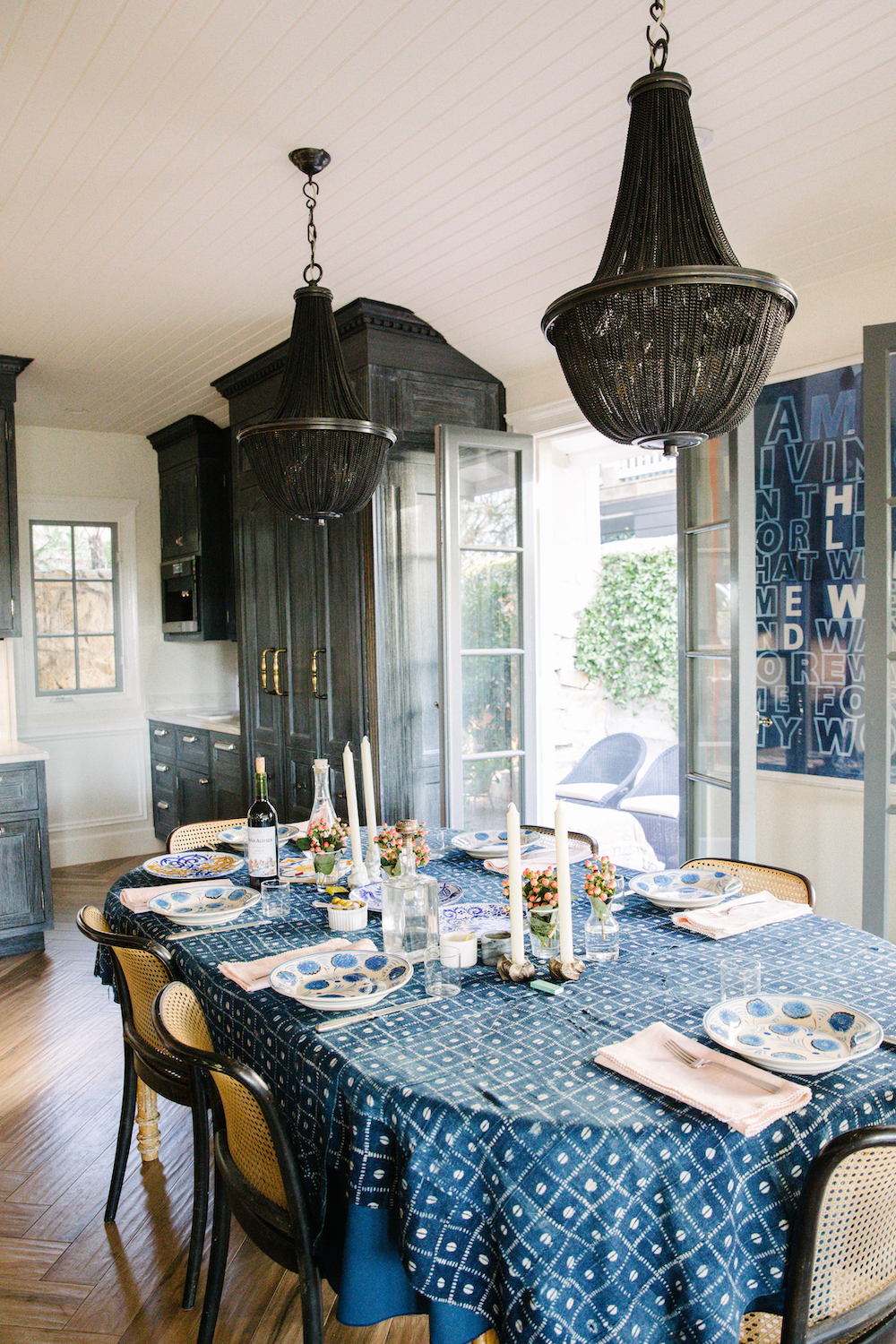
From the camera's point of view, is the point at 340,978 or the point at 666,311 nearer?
the point at 666,311

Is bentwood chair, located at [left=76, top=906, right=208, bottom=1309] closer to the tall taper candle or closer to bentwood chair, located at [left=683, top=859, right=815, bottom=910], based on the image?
the tall taper candle

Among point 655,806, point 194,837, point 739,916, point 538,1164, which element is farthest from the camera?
point 655,806

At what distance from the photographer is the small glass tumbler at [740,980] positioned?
1581 mm

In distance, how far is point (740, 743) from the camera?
3.07 m

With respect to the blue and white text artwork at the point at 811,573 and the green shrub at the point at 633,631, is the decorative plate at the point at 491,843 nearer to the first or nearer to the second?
the blue and white text artwork at the point at 811,573

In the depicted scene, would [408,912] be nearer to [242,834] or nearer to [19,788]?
[242,834]

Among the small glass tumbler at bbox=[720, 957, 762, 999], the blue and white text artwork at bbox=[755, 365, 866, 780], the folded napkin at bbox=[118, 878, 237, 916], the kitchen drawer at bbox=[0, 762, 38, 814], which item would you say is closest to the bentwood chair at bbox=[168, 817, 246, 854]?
the folded napkin at bbox=[118, 878, 237, 916]

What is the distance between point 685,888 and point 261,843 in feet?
3.50

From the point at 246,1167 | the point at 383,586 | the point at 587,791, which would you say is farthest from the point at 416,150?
the point at 587,791

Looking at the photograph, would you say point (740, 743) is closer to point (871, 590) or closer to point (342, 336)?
point (871, 590)

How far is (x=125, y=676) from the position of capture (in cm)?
626

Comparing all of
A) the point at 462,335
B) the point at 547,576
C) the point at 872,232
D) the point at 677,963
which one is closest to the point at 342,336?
the point at 462,335

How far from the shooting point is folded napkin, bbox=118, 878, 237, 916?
2.29 meters

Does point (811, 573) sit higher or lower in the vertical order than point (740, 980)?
higher
